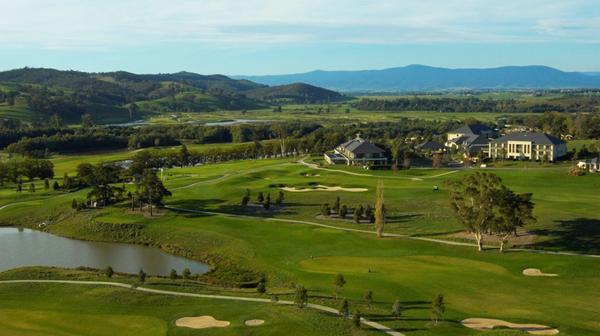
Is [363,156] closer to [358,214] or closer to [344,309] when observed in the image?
[358,214]

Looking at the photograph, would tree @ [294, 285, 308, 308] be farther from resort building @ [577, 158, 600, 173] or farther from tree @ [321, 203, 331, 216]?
resort building @ [577, 158, 600, 173]

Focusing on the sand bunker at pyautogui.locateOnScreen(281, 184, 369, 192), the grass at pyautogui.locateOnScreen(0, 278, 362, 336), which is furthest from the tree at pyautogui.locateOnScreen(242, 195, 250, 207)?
the grass at pyautogui.locateOnScreen(0, 278, 362, 336)

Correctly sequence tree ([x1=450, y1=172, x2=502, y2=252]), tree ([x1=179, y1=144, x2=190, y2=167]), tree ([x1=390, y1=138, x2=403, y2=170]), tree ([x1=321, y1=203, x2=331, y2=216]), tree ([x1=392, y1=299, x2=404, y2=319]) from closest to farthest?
tree ([x1=392, y1=299, x2=404, y2=319]) → tree ([x1=450, y1=172, x2=502, y2=252]) → tree ([x1=321, y1=203, x2=331, y2=216]) → tree ([x1=390, y1=138, x2=403, y2=170]) → tree ([x1=179, y1=144, x2=190, y2=167])

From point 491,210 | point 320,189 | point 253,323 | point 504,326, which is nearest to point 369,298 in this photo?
point 253,323

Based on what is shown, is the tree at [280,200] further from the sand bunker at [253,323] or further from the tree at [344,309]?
the tree at [344,309]

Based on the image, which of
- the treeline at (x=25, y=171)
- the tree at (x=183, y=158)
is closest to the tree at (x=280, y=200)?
the treeline at (x=25, y=171)

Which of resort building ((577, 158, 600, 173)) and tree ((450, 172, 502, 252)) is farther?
resort building ((577, 158, 600, 173))

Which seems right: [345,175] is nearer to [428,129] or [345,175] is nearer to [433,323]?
[433,323]

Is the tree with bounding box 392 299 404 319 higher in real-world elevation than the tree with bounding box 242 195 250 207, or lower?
lower
